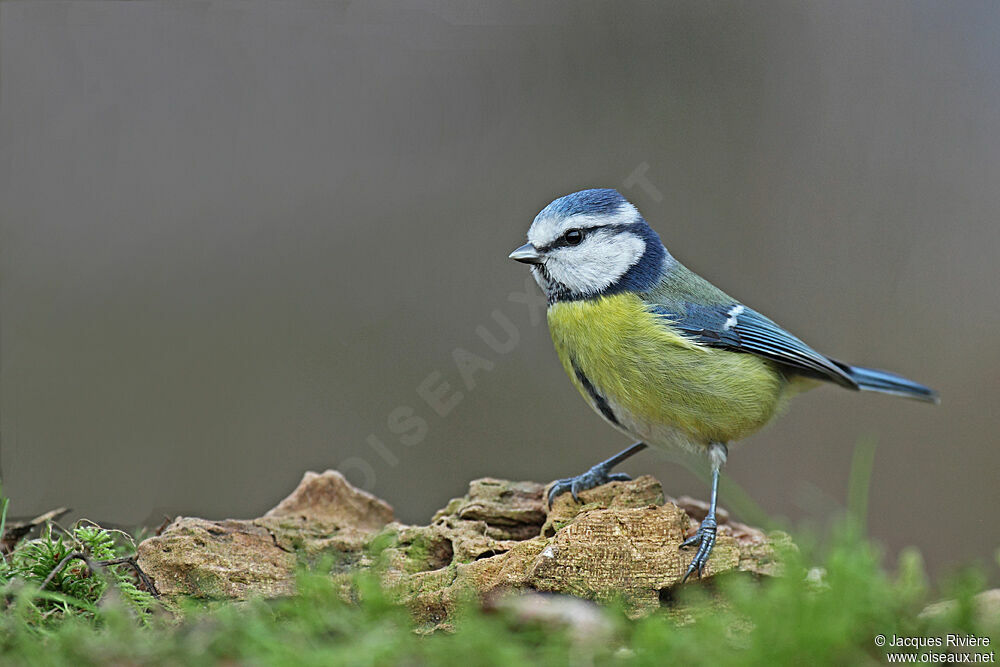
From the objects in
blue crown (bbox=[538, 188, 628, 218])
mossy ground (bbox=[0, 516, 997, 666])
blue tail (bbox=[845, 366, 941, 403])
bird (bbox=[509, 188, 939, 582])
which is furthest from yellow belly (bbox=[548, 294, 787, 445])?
mossy ground (bbox=[0, 516, 997, 666])

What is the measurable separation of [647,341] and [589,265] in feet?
0.90

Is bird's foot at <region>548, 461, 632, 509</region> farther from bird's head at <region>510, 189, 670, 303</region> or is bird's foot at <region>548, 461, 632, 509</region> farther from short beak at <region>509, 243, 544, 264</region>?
short beak at <region>509, 243, 544, 264</region>

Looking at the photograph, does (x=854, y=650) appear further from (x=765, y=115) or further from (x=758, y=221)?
(x=765, y=115)

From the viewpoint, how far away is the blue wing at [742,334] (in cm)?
228

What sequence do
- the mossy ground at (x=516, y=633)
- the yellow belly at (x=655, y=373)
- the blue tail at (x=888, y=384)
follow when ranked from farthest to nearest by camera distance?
1. the blue tail at (x=888, y=384)
2. the yellow belly at (x=655, y=373)
3. the mossy ground at (x=516, y=633)

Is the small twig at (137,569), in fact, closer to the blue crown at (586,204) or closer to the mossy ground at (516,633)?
the mossy ground at (516,633)

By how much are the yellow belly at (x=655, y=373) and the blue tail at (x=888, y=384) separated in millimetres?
543

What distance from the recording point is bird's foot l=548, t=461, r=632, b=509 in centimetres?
203

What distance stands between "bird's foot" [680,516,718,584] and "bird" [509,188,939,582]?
0.85 feet

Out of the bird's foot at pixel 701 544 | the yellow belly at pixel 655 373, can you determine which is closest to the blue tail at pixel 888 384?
the yellow belly at pixel 655 373

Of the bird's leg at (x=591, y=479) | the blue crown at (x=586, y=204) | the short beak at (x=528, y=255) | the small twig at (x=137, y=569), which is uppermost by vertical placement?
the blue crown at (x=586, y=204)

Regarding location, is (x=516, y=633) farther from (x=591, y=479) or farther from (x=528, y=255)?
(x=528, y=255)

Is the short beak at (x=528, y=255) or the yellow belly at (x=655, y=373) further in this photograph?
the short beak at (x=528, y=255)

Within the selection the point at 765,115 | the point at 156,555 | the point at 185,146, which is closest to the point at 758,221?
the point at 765,115
